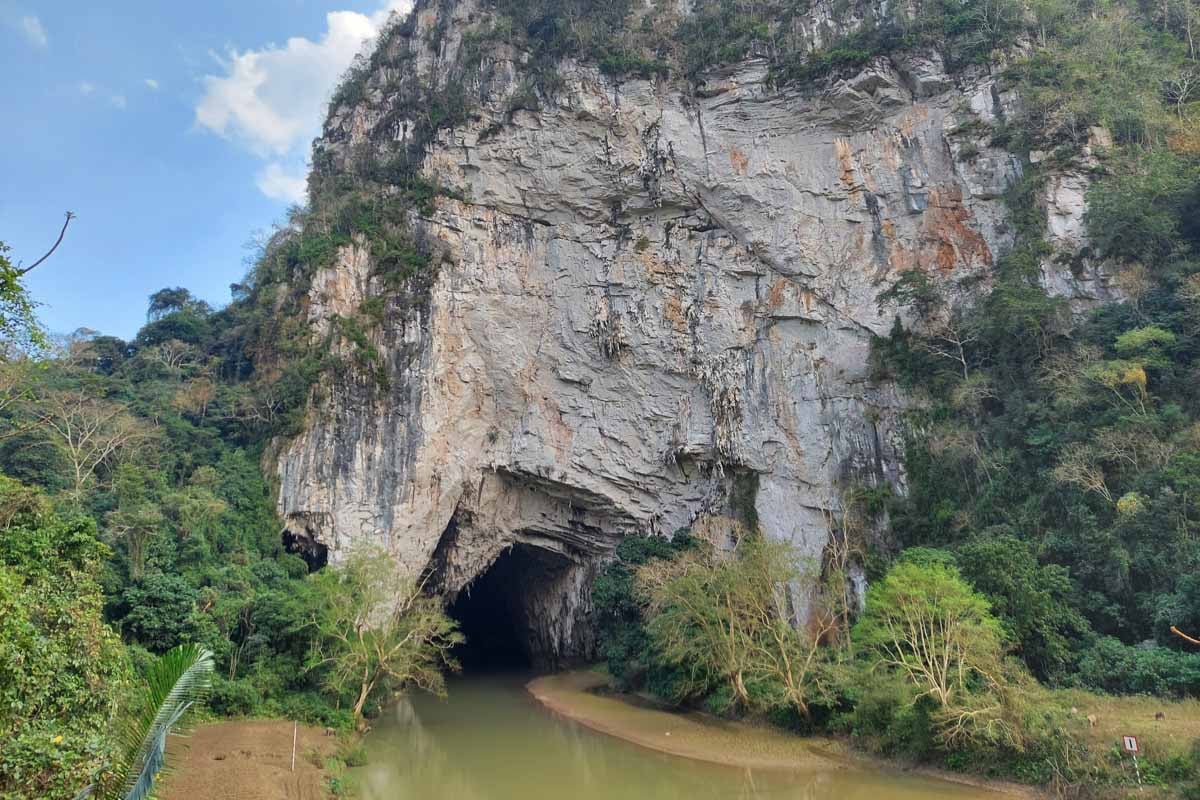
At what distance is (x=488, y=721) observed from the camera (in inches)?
709

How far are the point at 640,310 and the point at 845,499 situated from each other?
8.62 m

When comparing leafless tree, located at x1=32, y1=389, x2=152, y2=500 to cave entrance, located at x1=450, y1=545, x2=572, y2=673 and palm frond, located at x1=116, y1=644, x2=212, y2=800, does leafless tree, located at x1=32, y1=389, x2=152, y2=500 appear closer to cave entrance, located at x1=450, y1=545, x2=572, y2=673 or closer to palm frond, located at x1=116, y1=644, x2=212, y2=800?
cave entrance, located at x1=450, y1=545, x2=572, y2=673

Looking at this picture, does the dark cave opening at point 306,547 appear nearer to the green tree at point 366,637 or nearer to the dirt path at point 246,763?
the green tree at point 366,637

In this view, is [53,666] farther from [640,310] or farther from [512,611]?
[512,611]

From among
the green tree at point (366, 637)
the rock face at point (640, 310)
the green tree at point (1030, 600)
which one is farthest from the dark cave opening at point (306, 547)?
the green tree at point (1030, 600)

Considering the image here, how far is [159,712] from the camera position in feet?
16.2

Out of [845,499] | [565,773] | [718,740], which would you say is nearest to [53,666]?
[565,773]

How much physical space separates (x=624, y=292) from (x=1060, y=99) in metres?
13.5

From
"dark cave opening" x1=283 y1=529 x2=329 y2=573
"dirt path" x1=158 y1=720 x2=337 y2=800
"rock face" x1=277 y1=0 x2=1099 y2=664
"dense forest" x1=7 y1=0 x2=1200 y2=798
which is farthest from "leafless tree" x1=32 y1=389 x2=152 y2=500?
"dirt path" x1=158 y1=720 x2=337 y2=800

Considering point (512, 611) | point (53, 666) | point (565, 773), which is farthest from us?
point (512, 611)

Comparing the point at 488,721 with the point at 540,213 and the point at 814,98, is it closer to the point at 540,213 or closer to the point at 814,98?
the point at 540,213

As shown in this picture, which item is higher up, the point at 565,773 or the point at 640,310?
the point at 640,310

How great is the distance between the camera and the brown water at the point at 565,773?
37.2ft

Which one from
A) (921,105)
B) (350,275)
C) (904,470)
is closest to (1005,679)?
(904,470)
